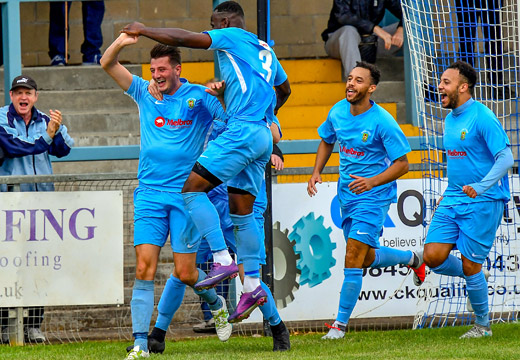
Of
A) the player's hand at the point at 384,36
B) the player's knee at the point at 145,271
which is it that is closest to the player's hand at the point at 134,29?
the player's knee at the point at 145,271

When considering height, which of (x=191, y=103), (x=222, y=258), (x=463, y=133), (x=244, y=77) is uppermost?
(x=244, y=77)

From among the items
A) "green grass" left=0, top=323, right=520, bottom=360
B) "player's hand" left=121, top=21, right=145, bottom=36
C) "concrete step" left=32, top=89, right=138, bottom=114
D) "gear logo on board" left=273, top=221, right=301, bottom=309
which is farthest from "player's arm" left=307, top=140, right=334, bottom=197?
"concrete step" left=32, top=89, right=138, bottom=114

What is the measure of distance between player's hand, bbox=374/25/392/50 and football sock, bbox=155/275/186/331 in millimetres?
5594

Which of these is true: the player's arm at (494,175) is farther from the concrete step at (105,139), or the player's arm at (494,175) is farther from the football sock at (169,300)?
the concrete step at (105,139)

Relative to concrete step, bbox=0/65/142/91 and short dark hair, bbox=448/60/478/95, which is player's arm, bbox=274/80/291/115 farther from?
concrete step, bbox=0/65/142/91

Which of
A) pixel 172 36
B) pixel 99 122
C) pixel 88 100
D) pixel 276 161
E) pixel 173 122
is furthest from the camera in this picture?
pixel 88 100

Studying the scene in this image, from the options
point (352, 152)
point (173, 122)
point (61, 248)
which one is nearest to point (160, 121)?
point (173, 122)

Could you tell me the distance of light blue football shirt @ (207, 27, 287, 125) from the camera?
269 inches

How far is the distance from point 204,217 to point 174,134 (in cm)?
89

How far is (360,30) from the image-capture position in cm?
1223

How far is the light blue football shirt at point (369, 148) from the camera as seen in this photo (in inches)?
326

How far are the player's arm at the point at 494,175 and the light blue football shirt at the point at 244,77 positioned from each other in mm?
1731

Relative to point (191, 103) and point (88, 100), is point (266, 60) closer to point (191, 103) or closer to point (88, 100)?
point (191, 103)

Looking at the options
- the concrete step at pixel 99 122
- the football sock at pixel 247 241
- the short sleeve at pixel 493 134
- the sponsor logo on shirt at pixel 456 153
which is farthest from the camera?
the concrete step at pixel 99 122
